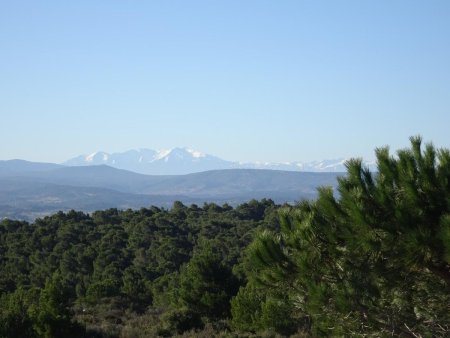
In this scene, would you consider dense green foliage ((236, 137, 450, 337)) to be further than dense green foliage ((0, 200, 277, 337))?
No

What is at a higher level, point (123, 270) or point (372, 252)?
point (372, 252)

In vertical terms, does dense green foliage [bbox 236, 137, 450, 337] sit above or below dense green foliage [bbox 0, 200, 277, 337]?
above

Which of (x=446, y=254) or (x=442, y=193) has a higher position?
(x=442, y=193)

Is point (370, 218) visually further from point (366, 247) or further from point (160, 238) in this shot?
point (160, 238)

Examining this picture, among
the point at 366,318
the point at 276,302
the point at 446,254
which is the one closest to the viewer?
the point at 446,254

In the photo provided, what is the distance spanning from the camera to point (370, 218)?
6.44 metres

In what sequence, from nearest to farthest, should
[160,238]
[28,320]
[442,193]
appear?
[442,193] → [28,320] → [160,238]

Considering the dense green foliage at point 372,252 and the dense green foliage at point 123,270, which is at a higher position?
the dense green foliage at point 372,252

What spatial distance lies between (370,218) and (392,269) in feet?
3.05

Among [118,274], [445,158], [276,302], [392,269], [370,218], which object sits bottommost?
[118,274]

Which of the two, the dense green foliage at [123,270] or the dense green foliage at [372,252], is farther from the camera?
the dense green foliage at [123,270]

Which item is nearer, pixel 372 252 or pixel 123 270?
pixel 372 252

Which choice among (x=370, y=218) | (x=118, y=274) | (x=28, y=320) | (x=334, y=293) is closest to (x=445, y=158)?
(x=370, y=218)

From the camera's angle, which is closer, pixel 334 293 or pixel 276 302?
pixel 334 293
